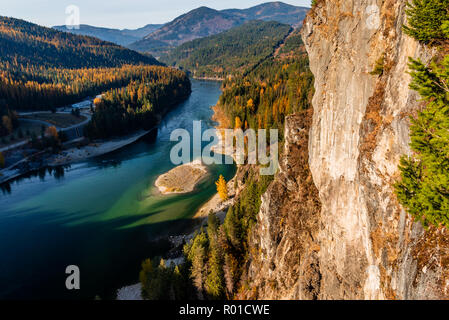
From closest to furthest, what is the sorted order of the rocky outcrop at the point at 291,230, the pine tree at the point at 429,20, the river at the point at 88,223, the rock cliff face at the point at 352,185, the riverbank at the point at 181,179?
1. the pine tree at the point at 429,20
2. the rock cliff face at the point at 352,185
3. the rocky outcrop at the point at 291,230
4. the river at the point at 88,223
5. the riverbank at the point at 181,179

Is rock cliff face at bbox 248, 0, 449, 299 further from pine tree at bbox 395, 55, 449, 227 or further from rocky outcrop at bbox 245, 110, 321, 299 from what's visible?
pine tree at bbox 395, 55, 449, 227

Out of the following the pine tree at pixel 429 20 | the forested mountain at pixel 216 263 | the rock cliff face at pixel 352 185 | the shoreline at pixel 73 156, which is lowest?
the forested mountain at pixel 216 263

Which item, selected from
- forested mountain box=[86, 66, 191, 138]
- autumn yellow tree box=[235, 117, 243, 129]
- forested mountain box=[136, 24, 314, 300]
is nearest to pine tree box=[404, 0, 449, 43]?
forested mountain box=[136, 24, 314, 300]

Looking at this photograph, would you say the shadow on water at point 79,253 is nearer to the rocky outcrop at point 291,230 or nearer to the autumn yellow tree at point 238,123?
the rocky outcrop at point 291,230

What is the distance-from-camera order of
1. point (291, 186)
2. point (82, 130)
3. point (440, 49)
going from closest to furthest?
Answer: point (440, 49) < point (291, 186) < point (82, 130)

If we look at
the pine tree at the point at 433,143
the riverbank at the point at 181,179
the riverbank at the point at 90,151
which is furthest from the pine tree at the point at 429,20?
the riverbank at the point at 90,151
